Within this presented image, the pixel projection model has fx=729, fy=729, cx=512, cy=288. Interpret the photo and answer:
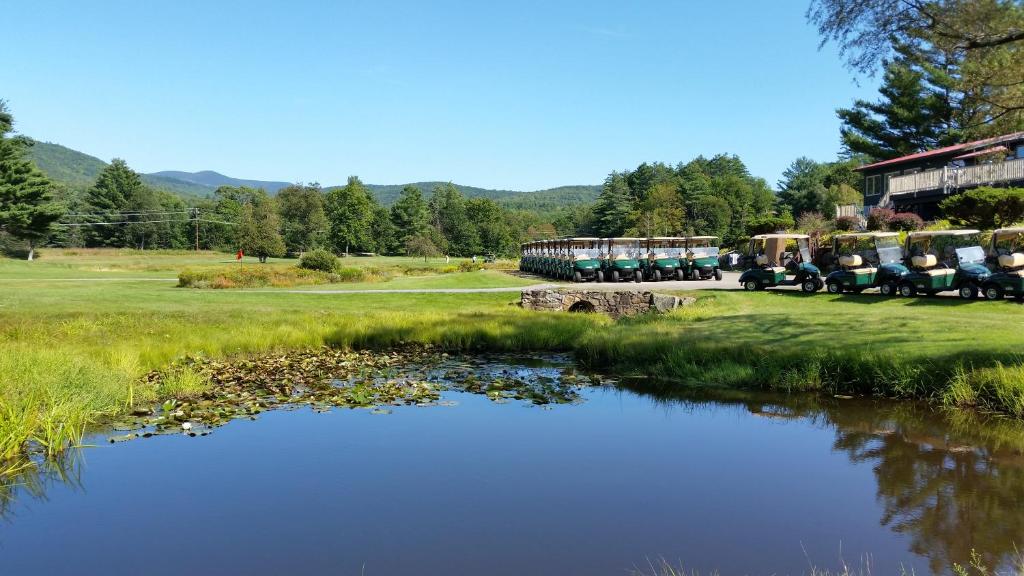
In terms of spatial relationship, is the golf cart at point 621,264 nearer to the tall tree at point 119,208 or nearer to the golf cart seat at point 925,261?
the golf cart seat at point 925,261

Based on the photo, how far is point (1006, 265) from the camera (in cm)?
1803

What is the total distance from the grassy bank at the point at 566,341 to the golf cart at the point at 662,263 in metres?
8.35

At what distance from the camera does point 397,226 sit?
104 m

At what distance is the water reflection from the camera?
5.91 meters

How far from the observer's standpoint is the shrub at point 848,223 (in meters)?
38.4

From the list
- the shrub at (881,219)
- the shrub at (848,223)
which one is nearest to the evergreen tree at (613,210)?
the shrub at (848,223)

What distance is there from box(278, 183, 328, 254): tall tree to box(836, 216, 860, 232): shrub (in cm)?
6864

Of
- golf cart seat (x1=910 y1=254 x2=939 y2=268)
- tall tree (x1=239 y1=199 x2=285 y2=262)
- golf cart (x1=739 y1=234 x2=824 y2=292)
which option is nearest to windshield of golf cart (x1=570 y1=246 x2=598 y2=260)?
golf cart (x1=739 y1=234 x2=824 y2=292)

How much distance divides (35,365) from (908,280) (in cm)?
2003

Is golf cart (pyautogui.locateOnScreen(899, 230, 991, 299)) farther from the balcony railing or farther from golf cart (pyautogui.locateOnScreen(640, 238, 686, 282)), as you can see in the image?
the balcony railing

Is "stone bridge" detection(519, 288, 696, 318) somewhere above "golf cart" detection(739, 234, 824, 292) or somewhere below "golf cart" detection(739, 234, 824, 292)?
below

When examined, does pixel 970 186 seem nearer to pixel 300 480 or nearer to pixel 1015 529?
pixel 1015 529

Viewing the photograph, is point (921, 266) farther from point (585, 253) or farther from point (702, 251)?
point (585, 253)

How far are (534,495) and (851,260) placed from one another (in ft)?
57.6
